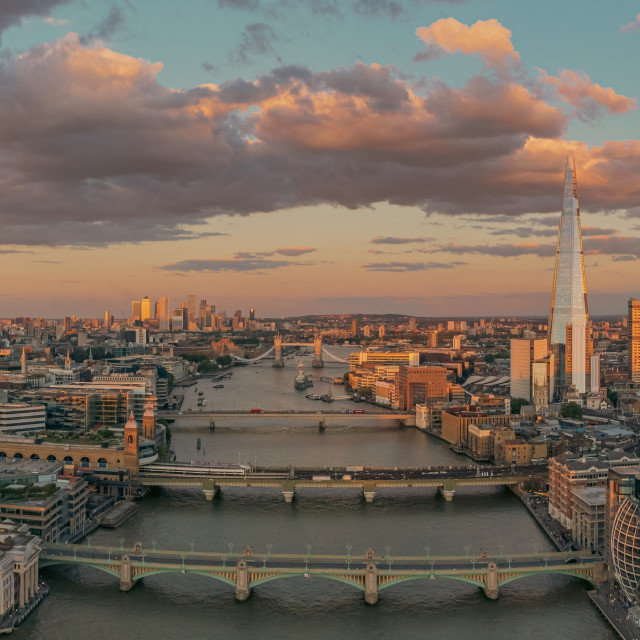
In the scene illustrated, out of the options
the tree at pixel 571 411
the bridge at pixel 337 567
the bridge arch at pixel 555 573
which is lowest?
the bridge arch at pixel 555 573

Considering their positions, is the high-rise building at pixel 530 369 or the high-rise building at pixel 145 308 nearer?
the high-rise building at pixel 530 369

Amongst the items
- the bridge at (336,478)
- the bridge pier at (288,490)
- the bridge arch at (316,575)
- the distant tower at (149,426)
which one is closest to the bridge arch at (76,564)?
the bridge arch at (316,575)

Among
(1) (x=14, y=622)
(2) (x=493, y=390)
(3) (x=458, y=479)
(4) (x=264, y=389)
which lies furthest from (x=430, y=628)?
(4) (x=264, y=389)

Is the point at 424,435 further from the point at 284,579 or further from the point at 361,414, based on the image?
the point at 284,579

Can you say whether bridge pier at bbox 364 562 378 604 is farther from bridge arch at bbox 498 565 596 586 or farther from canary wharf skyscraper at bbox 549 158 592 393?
canary wharf skyscraper at bbox 549 158 592 393

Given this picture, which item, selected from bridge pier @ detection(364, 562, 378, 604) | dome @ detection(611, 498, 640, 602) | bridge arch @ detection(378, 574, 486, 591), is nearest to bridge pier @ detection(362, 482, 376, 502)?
bridge arch @ detection(378, 574, 486, 591)

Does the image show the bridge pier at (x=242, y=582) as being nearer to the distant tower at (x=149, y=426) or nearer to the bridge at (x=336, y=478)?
the bridge at (x=336, y=478)

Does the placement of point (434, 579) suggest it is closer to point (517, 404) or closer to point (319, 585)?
point (319, 585)
